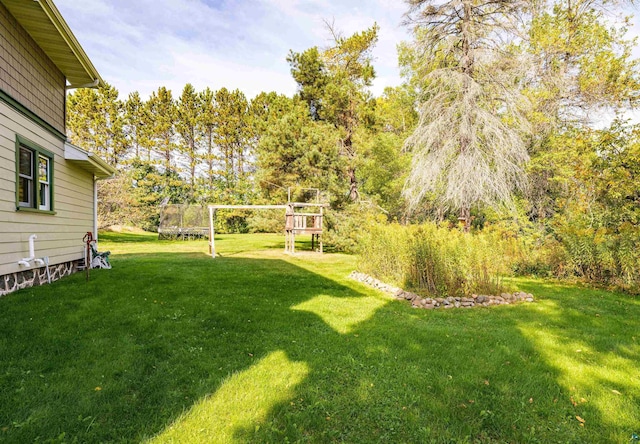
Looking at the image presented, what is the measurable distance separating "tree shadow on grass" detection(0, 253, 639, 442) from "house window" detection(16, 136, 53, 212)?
4.96ft

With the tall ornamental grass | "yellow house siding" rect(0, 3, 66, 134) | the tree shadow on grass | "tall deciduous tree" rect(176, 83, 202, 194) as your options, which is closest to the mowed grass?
the tree shadow on grass

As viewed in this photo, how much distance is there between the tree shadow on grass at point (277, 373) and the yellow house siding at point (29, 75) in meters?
3.10

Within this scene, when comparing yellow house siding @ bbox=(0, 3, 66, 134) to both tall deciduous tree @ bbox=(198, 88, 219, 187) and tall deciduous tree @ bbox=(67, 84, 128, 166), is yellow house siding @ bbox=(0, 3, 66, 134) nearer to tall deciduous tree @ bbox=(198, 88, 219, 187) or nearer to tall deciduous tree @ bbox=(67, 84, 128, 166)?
tall deciduous tree @ bbox=(67, 84, 128, 166)

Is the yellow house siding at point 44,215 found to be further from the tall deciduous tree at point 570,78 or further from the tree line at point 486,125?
the tall deciduous tree at point 570,78

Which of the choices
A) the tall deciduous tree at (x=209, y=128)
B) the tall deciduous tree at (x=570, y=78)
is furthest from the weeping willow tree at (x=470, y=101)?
the tall deciduous tree at (x=209, y=128)

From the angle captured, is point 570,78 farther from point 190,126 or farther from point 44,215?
point 190,126

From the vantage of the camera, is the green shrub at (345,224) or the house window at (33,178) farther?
the green shrub at (345,224)

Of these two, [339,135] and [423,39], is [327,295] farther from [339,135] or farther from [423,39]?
[339,135]

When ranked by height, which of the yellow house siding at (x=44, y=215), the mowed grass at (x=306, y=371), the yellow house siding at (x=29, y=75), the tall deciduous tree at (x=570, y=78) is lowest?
the mowed grass at (x=306, y=371)

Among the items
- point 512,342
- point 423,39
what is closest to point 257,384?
point 512,342

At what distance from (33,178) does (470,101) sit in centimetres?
954

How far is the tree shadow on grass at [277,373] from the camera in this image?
6.87 ft

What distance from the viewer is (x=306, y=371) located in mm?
2848

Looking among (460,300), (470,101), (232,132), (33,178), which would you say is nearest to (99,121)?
(232,132)
